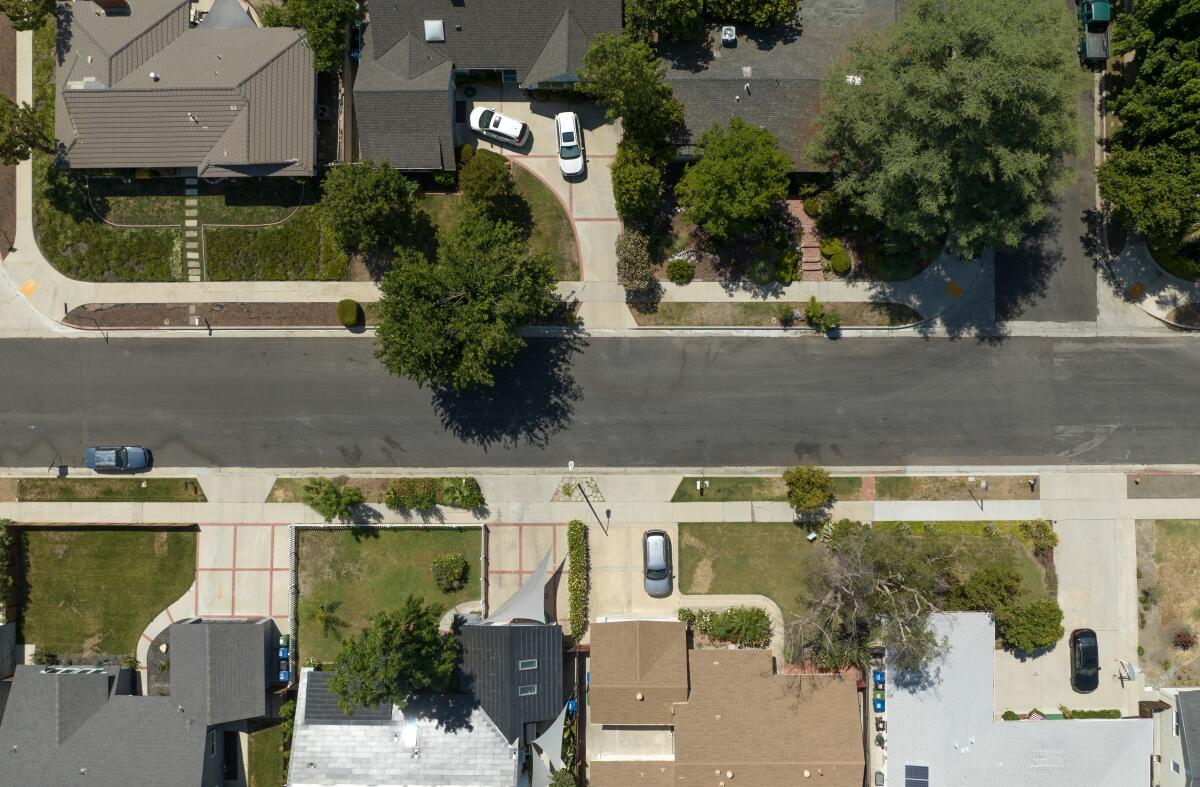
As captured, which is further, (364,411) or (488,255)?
(364,411)

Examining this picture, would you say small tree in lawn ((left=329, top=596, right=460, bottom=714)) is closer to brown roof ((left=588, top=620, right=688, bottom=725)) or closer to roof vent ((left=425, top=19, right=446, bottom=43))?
brown roof ((left=588, top=620, right=688, bottom=725))

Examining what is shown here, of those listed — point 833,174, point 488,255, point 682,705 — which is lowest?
point 682,705

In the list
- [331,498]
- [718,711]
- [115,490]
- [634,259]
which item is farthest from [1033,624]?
[115,490]

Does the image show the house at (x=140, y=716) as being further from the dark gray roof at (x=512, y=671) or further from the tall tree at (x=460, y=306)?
the tall tree at (x=460, y=306)

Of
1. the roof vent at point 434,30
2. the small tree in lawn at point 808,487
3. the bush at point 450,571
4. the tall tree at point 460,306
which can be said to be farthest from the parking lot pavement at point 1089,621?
the roof vent at point 434,30

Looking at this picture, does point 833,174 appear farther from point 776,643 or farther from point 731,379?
point 776,643

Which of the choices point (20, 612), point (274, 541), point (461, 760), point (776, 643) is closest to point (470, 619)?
point (461, 760)

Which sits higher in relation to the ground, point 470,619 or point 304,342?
point 304,342

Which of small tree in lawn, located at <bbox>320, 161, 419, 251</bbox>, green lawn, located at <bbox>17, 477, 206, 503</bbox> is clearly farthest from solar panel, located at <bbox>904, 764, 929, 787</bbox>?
green lawn, located at <bbox>17, 477, 206, 503</bbox>
